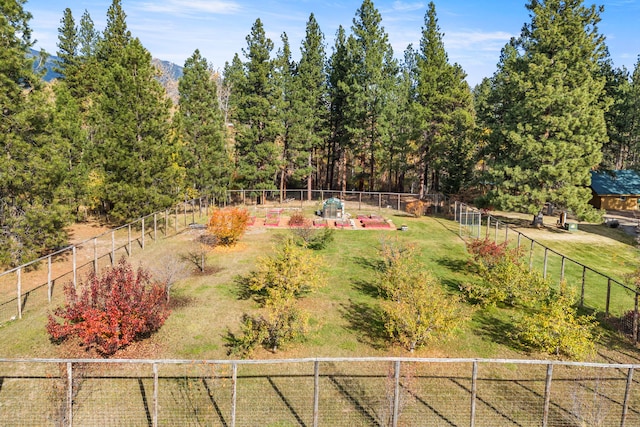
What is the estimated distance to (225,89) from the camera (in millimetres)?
99750

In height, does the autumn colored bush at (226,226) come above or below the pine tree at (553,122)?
below

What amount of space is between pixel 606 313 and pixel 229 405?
48.4 ft

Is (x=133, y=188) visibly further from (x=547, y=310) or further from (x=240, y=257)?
(x=547, y=310)

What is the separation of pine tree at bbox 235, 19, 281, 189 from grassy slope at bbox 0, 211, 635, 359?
17.4m

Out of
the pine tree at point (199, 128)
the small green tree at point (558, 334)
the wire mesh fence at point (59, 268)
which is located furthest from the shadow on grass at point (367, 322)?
the pine tree at point (199, 128)

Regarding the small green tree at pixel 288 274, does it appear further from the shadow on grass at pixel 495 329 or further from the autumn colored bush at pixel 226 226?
the autumn colored bush at pixel 226 226

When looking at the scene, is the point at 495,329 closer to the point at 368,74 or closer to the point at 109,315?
the point at 109,315

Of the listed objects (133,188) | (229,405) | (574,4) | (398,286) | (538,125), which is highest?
(574,4)

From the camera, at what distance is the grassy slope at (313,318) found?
13.8 m

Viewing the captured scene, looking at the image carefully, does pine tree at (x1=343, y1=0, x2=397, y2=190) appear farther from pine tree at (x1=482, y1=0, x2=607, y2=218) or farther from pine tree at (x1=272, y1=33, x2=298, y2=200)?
pine tree at (x1=482, y1=0, x2=607, y2=218)

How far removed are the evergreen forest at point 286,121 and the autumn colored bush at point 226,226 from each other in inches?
224

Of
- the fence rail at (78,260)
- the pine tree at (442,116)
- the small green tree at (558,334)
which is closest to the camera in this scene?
the small green tree at (558,334)

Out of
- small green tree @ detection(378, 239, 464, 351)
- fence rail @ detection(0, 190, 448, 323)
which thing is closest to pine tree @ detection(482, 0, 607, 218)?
fence rail @ detection(0, 190, 448, 323)

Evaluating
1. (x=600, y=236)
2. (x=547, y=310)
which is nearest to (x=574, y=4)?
(x=600, y=236)
